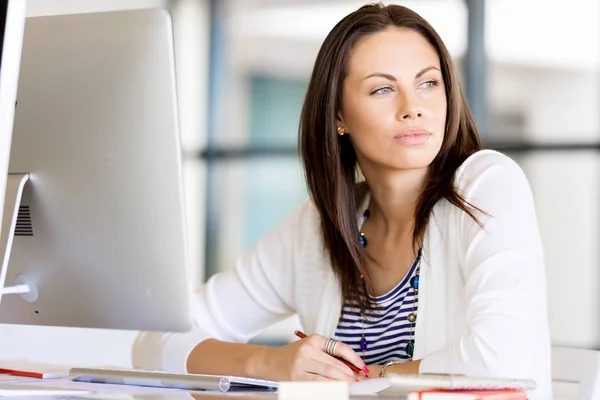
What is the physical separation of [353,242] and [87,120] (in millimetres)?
752

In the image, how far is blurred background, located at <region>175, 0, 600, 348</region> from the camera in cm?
443

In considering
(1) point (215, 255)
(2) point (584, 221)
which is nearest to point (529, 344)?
(2) point (584, 221)

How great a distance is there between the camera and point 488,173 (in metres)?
1.66

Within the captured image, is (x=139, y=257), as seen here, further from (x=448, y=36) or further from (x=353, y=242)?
(x=448, y=36)

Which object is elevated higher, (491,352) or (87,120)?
(87,120)

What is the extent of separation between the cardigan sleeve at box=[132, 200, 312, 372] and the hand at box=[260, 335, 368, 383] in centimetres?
55

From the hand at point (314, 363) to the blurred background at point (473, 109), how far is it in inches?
127

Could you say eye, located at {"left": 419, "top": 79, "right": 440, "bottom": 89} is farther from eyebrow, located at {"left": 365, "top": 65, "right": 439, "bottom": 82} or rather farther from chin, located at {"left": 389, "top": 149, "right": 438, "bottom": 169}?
chin, located at {"left": 389, "top": 149, "right": 438, "bottom": 169}

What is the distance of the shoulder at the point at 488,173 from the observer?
1632mm

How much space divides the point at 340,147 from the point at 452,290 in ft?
1.50

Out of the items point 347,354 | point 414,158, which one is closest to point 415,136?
point 414,158

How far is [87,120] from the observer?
4.18ft

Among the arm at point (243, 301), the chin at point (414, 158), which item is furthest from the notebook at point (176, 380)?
the chin at point (414, 158)

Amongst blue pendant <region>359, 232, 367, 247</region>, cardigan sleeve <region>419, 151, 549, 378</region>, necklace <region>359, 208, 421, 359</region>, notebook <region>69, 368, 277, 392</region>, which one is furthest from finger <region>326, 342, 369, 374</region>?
blue pendant <region>359, 232, 367, 247</region>
